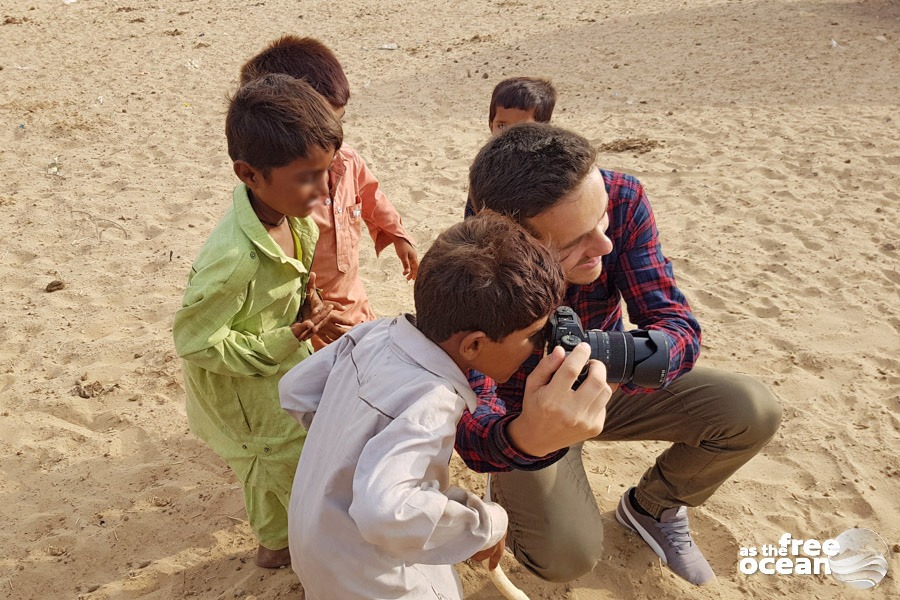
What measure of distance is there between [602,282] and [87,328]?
2.99 metres

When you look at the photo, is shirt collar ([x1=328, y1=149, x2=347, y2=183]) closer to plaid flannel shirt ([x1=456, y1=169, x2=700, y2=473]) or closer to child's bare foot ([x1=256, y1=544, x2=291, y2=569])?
plaid flannel shirt ([x1=456, y1=169, x2=700, y2=473])

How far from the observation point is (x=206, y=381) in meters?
2.48

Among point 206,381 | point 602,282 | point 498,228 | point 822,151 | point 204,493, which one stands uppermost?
point 498,228

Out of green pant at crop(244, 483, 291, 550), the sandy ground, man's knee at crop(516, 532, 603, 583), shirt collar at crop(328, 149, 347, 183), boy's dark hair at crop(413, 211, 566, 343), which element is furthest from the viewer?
the sandy ground

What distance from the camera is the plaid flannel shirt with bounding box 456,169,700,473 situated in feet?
7.55

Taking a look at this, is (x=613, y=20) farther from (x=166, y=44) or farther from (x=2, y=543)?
(x=2, y=543)

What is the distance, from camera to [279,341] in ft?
7.72

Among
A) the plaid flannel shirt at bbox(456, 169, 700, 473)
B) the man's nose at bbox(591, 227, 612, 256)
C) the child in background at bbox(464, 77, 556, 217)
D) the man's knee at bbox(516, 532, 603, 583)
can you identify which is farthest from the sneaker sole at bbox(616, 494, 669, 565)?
the child in background at bbox(464, 77, 556, 217)

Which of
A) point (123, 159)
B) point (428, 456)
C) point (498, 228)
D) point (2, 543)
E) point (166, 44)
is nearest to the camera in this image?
point (428, 456)

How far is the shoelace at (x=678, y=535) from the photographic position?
2.77 m

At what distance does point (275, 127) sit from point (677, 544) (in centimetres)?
197

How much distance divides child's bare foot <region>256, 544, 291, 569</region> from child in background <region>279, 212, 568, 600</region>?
92cm

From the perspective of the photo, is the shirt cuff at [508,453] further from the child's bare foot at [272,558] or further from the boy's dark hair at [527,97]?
the boy's dark hair at [527,97]

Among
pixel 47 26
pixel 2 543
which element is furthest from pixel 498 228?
pixel 47 26
